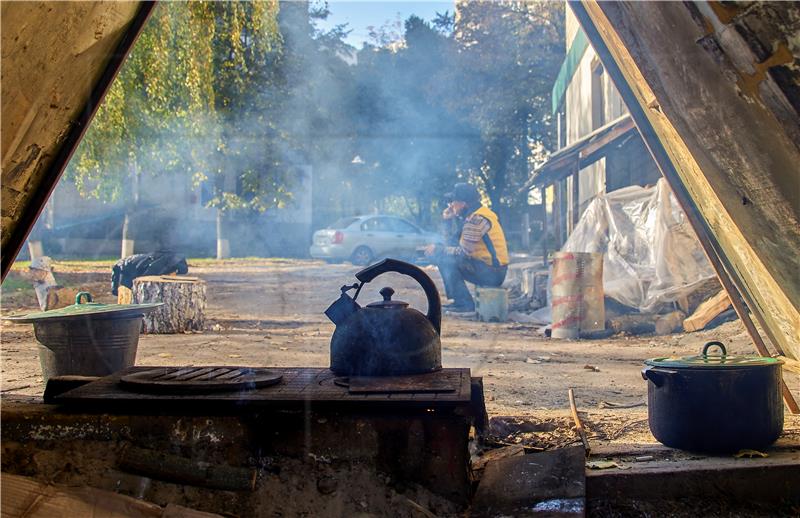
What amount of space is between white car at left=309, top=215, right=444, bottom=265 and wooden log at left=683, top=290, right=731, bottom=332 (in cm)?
1155

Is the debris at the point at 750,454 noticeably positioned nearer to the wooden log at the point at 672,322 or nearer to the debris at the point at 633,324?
the wooden log at the point at 672,322

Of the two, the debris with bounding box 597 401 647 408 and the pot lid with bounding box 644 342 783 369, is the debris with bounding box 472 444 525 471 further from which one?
the debris with bounding box 597 401 647 408

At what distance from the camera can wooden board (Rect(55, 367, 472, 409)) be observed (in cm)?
260

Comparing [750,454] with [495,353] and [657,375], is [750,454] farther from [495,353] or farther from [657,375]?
[495,353]

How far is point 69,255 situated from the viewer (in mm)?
21875

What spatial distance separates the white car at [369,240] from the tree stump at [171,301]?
1100 cm

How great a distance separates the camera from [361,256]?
19203 millimetres

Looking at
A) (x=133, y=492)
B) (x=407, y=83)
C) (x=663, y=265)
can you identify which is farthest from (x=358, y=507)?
(x=407, y=83)

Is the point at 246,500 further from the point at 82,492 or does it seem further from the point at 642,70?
the point at 642,70

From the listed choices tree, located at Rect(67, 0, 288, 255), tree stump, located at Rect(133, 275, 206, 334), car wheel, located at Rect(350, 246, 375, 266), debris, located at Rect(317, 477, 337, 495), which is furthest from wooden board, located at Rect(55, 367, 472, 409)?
car wheel, located at Rect(350, 246, 375, 266)

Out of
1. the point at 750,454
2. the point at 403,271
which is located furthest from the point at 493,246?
the point at 750,454

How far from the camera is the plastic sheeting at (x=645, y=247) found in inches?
314

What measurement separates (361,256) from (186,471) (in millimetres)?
16493

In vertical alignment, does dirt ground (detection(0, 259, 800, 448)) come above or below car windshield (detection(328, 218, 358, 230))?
below
